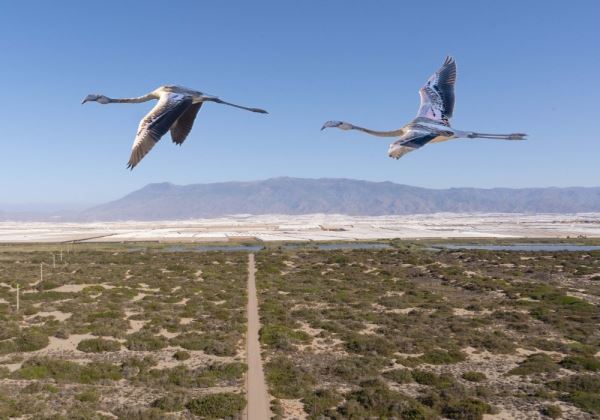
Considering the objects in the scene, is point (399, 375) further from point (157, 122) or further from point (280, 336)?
point (157, 122)

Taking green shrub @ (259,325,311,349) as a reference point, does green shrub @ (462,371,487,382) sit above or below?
below

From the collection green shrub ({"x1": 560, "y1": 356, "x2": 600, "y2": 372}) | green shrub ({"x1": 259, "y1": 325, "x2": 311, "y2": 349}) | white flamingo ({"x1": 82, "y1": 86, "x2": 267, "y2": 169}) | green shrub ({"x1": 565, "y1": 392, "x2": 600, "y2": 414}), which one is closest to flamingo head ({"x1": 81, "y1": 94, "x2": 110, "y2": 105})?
white flamingo ({"x1": 82, "y1": 86, "x2": 267, "y2": 169})

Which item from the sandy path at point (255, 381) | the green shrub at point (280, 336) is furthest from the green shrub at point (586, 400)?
the green shrub at point (280, 336)

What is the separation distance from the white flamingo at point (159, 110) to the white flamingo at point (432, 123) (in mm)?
1620

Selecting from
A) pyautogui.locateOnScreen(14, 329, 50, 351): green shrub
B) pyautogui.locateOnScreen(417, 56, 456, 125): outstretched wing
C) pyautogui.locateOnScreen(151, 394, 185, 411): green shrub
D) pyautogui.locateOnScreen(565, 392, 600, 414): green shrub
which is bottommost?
pyautogui.locateOnScreen(565, 392, 600, 414): green shrub

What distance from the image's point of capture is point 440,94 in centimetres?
1051

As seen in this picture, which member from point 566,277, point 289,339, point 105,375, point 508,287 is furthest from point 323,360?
→ point 566,277

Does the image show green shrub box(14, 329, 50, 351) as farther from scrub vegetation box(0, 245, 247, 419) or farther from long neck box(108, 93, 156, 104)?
long neck box(108, 93, 156, 104)

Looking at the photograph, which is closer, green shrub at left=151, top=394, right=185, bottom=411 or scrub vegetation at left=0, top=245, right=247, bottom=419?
green shrub at left=151, top=394, right=185, bottom=411

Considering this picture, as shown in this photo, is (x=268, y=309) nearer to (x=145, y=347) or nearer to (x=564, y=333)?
(x=145, y=347)

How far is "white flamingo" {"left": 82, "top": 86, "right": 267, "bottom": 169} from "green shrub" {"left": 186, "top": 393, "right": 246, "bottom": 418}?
14033 millimetres

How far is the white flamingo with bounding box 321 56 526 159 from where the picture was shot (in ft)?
20.5

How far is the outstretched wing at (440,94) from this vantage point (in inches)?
377

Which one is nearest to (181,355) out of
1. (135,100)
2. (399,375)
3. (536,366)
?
(399,375)
